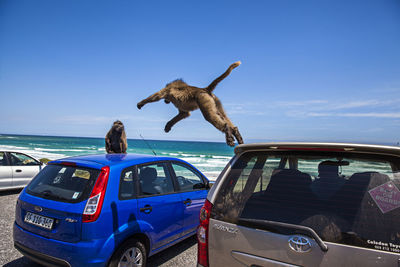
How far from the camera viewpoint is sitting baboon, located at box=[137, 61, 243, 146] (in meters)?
3.74

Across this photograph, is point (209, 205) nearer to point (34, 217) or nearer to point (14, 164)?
point (34, 217)

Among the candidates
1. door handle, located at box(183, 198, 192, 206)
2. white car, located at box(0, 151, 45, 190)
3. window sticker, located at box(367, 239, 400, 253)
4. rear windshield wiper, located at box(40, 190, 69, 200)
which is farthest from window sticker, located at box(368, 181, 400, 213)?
white car, located at box(0, 151, 45, 190)

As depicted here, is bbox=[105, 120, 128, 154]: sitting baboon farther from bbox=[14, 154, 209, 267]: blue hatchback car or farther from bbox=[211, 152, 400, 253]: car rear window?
bbox=[211, 152, 400, 253]: car rear window

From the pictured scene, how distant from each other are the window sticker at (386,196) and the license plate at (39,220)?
9.86 ft

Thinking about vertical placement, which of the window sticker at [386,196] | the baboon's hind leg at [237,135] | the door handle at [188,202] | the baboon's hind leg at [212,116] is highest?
the baboon's hind leg at [212,116]

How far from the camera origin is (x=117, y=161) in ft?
10.9

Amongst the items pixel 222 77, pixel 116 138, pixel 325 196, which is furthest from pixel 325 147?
pixel 116 138

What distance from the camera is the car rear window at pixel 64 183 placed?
2832 mm

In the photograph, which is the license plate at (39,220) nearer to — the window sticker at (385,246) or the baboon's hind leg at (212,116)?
the baboon's hind leg at (212,116)

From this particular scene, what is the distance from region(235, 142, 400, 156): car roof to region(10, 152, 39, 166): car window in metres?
8.00

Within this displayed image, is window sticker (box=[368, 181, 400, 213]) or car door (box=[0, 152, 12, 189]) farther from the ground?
window sticker (box=[368, 181, 400, 213])

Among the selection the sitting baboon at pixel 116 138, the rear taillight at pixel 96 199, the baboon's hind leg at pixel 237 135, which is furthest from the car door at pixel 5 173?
the baboon's hind leg at pixel 237 135

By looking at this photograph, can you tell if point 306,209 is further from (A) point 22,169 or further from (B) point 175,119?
(A) point 22,169

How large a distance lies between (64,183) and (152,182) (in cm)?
114
